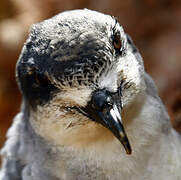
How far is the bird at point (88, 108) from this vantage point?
7.92 ft

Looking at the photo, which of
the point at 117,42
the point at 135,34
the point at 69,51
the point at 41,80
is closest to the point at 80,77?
the point at 69,51

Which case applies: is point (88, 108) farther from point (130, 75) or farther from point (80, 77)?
point (130, 75)

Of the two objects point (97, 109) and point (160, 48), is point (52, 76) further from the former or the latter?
point (160, 48)

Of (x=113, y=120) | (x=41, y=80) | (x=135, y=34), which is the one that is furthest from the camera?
(x=135, y=34)

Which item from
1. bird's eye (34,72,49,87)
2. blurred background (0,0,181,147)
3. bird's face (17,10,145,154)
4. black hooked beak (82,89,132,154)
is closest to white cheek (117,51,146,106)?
bird's face (17,10,145,154)

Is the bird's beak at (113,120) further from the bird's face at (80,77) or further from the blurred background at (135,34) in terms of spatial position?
the blurred background at (135,34)

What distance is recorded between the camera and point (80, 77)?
2.38m

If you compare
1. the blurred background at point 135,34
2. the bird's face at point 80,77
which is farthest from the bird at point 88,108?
the blurred background at point 135,34

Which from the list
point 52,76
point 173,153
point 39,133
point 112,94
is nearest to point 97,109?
point 112,94

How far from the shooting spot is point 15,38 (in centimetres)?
616

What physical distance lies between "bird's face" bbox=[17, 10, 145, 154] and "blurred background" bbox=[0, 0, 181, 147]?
5.67ft

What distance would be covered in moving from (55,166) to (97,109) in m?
0.68

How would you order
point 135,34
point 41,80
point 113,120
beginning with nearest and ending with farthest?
point 113,120 < point 41,80 < point 135,34

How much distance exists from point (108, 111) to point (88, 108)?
5.2 inches
